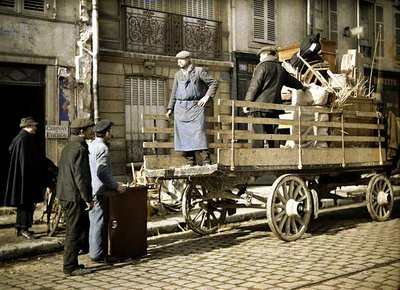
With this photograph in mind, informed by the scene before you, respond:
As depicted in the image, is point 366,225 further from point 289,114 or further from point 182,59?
point 182,59

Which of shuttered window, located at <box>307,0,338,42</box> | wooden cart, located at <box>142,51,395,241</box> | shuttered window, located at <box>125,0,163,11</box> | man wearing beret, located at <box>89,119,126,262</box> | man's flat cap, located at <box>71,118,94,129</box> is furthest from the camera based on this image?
shuttered window, located at <box>307,0,338,42</box>

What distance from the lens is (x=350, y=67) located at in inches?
353

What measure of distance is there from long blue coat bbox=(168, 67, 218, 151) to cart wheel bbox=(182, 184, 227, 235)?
789mm

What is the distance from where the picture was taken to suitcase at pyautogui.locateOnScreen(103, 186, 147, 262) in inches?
221

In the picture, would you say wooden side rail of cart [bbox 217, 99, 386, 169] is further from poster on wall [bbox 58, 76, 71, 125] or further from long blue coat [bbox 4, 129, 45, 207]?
poster on wall [bbox 58, 76, 71, 125]

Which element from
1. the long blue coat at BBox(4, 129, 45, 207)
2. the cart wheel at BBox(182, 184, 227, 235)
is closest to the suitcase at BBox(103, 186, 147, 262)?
the cart wheel at BBox(182, 184, 227, 235)

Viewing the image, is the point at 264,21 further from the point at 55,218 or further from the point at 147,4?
the point at 55,218

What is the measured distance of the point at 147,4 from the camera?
14.0 m

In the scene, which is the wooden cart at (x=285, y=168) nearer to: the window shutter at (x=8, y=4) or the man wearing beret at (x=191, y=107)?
the man wearing beret at (x=191, y=107)

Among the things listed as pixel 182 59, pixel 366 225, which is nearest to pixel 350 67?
pixel 366 225

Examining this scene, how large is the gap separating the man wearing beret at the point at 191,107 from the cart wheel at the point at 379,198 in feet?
11.1

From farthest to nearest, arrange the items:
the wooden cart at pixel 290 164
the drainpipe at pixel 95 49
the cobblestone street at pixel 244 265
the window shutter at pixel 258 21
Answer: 1. the window shutter at pixel 258 21
2. the drainpipe at pixel 95 49
3. the wooden cart at pixel 290 164
4. the cobblestone street at pixel 244 265

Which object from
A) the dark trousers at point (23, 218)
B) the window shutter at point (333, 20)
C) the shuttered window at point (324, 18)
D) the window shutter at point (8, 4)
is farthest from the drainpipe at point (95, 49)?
the window shutter at point (333, 20)

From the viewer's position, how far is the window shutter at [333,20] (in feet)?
61.8
